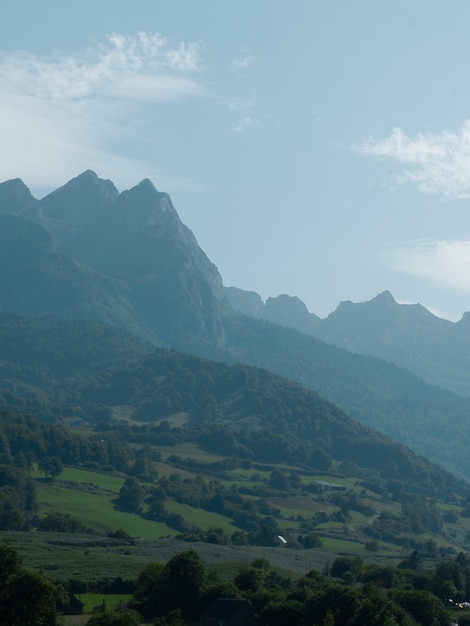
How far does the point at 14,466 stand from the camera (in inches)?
5202

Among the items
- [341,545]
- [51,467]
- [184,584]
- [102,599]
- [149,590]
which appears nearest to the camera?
[184,584]

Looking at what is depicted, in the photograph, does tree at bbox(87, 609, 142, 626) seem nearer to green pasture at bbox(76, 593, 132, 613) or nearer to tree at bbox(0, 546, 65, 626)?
tree at bbox(0, 546, 65, 626)

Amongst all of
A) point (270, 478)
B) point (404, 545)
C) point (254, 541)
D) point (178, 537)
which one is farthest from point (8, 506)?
point (270, 478)

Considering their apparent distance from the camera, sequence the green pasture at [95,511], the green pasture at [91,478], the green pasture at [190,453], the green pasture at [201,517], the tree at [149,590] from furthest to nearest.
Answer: the green pasture at [190,453] → the green pasture at [91,478] → the green pasture at [201,517] → the green pasture at [95,511] → the tree at [149,590]

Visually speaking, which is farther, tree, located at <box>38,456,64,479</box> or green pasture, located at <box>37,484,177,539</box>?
tree, located at <box>38,456,64,479</box>

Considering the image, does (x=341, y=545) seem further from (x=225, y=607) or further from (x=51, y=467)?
(x=225, y=607)

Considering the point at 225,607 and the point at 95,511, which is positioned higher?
the point at 225,607

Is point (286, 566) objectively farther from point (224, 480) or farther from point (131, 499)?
point (224, 480)

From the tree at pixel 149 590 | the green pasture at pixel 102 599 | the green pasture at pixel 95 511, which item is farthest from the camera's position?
the green pasture at pixel 95 511

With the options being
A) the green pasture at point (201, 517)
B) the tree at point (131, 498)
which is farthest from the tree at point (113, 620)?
the tree at point (131, 498)

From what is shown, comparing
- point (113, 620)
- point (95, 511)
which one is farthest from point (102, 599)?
point (95, 511)

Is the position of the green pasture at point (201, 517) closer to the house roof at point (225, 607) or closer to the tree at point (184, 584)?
the tree at point (184, 584)

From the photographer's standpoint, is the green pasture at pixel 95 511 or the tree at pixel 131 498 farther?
the tree at pixel 131 498

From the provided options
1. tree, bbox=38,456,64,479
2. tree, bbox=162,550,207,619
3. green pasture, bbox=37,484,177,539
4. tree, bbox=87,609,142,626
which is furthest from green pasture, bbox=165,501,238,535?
tree, bbox=87,609,142,626
